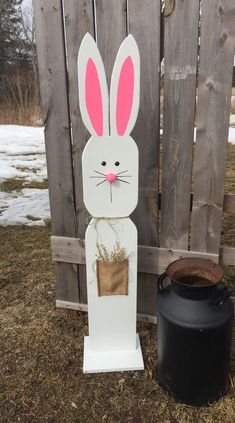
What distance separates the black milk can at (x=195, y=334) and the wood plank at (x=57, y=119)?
2.73 ft

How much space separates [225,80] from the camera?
1.98 m

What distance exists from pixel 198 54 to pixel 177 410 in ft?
6.15

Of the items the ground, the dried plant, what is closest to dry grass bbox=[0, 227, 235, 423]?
the ground

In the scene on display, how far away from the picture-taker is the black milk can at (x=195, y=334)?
186cm

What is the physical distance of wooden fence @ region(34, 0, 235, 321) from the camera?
197 centimetres

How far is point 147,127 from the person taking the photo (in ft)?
7.19

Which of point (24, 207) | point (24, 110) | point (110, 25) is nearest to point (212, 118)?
point (110, 25)

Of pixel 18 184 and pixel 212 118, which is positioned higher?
pixel 212 118

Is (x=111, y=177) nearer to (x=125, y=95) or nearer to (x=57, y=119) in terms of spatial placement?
(x=125, y=95)

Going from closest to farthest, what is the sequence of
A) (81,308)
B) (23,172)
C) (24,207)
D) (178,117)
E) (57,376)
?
(178,117) < (57,376) < (81,308) < (24,207) < (23,172)

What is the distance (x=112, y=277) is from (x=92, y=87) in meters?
1.04

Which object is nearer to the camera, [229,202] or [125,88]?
[125,88]

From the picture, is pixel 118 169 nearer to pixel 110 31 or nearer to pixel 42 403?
pixel 110 31

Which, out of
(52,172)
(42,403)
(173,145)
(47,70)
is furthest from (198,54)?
(42,403)
